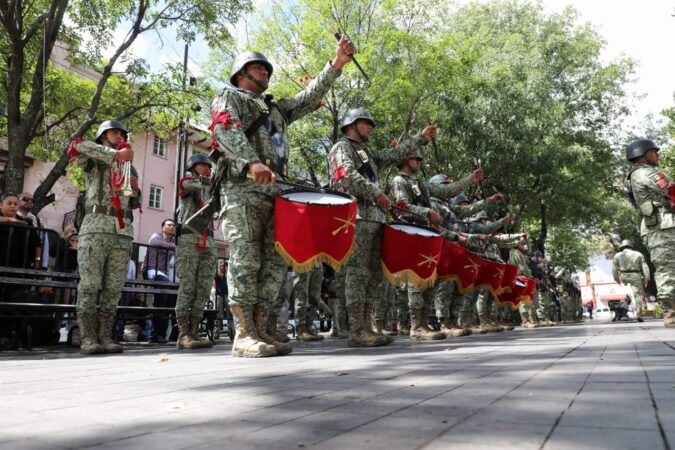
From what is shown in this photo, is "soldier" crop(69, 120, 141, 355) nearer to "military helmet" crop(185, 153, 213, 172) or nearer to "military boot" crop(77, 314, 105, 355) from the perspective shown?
"military boot" crop(77, 314, 105, 355)

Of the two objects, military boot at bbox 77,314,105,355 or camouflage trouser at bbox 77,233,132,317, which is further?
camouflage trouser at bbox 77,233,132,317

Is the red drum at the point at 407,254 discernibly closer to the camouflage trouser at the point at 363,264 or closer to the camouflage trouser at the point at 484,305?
the camouflage trouser at the point at 363,264

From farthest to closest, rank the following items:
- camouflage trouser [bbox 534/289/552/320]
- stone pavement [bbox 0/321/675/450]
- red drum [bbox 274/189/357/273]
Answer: camouflage trouser [bbox 534/289/552/320], red drum [bbox 274/189/357/273], stone pavement [bbox 0/321/675/450]

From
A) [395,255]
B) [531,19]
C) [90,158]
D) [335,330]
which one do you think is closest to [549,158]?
[531,19]

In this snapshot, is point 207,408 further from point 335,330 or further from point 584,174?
point 584,174

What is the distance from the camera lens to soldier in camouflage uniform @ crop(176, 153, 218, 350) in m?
5.87

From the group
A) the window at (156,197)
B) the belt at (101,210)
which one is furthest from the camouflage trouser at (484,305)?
the window at (156,197)

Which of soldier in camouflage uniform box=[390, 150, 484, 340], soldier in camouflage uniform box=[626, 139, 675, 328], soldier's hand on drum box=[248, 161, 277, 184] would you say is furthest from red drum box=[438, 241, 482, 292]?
soldier's hand on drum box=[248, 161, 277, 184]

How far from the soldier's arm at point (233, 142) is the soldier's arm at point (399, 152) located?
7.05 feet

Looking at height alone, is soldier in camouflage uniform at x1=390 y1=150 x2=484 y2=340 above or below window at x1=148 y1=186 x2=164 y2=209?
below

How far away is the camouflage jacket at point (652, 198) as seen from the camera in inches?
280

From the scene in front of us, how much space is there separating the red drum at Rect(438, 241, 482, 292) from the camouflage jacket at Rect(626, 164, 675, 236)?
2.56 metres

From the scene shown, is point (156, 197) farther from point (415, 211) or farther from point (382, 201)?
point (382, 201)

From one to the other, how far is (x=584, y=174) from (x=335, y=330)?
16.1m
